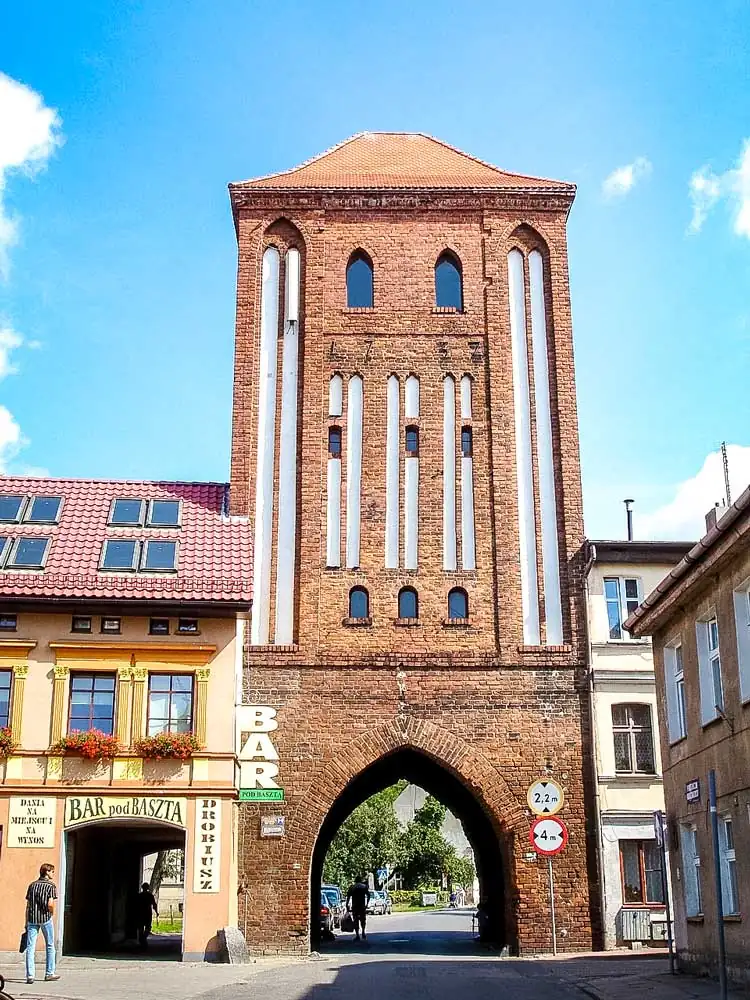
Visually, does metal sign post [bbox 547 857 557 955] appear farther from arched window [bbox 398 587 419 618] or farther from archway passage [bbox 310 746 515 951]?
arched window [bbox 398 587 419 618]

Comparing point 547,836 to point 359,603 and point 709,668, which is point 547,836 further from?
point 359,603

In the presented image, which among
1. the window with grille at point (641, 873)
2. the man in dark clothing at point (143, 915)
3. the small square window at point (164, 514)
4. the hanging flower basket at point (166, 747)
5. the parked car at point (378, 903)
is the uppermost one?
the small square window at point (164, 514)

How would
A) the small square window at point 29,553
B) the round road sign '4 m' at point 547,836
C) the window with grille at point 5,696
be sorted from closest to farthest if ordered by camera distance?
the round road sign '4 m' at point 547,836 < the window with grille at point 5,696 < the small square window at point 29,553

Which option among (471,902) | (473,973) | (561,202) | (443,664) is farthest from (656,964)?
(471,902)

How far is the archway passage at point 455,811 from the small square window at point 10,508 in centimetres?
864

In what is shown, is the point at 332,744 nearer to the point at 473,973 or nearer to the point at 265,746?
the point at 265,746

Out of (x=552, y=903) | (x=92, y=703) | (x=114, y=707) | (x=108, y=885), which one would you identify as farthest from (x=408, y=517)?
(x=108, y=885)

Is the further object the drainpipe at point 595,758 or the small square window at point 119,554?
the drainpipe at point 595,758

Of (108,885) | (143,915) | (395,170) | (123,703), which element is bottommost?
(143,915)

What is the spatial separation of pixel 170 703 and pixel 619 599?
30.8ft

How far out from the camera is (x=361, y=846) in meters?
56.8

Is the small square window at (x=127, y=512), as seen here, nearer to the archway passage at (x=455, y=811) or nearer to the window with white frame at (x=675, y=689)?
the archway passage at (x=455, y=811)

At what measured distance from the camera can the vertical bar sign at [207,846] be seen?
2092 centimetres

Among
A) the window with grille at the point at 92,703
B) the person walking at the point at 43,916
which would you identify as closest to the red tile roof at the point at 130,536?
the window with grille at the point at 92,703
